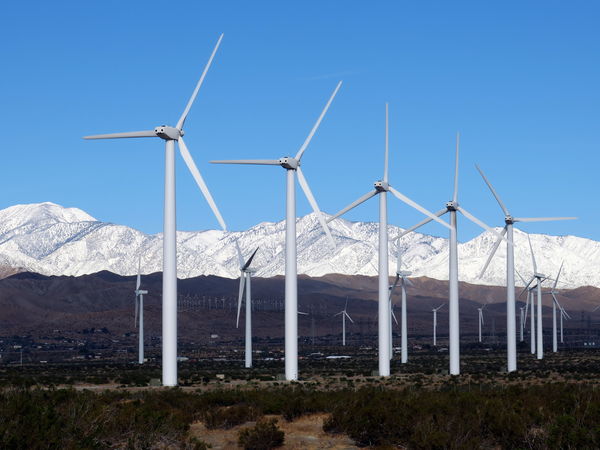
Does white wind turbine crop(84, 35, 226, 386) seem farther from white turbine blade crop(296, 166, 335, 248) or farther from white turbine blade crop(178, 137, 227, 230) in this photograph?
white turbine blade crop(296, 166, 335, 248)

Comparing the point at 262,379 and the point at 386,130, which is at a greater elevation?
the point at 386,130

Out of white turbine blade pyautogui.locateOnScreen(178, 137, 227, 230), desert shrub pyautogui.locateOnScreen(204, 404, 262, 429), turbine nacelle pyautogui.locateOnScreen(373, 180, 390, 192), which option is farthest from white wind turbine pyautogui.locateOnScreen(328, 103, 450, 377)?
desert shrub pyautogui.locateOnScreen(204, 404, 262, 429)

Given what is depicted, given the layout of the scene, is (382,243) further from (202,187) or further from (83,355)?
(83,355)

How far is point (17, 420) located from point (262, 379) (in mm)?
46982

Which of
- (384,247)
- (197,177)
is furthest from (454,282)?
(197,177)

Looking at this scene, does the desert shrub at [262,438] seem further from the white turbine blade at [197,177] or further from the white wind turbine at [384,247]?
the white wind turbine at [384,247]

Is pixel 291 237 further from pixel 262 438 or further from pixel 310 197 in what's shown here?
pixel 262 438

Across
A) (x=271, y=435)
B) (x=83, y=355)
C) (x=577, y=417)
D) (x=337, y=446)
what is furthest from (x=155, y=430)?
(x=83, y=355)

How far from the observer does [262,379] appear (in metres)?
69.9

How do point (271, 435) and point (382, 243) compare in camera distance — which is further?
point (382, 243)

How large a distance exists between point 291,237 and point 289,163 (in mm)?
4756

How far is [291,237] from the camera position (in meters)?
61.3

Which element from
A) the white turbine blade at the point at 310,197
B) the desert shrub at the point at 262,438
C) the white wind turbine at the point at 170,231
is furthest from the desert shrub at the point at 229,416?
the white turbine blade at the point at 310,197

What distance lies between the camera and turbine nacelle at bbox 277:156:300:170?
62594 millimetres
